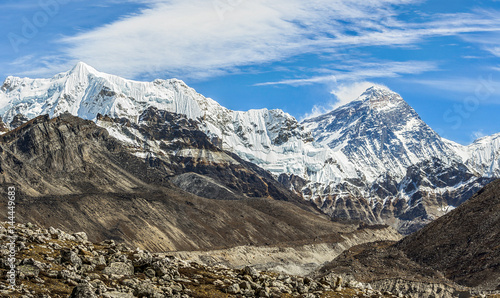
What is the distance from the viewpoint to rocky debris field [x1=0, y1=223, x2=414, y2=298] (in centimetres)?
4147

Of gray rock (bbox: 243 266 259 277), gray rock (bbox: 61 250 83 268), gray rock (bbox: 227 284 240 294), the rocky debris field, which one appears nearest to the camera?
the rocky debris field

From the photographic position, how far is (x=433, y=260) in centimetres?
18812

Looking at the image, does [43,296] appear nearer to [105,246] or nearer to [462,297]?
[105,246]

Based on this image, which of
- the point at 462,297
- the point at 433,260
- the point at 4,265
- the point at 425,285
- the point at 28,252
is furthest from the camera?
the point at 433,260

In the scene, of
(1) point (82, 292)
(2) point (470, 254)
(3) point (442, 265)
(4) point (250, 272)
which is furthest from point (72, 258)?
(2) point (470, 254)

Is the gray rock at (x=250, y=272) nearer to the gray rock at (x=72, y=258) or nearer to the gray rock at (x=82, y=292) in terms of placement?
the gray rock at (x=72, y=258)

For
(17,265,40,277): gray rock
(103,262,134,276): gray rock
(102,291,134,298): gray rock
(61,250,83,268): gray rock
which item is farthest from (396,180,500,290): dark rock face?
(17,265,40,277): gray rock

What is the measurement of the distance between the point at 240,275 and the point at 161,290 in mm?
11112

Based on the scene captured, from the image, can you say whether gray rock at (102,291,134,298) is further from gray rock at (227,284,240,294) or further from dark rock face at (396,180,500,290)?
dark rock face at (396,180,500,290)

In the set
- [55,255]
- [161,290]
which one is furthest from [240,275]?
[55,255]

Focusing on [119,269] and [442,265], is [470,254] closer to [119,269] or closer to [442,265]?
[442,265]

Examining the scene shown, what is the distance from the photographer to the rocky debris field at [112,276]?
136ft

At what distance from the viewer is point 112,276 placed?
149ft

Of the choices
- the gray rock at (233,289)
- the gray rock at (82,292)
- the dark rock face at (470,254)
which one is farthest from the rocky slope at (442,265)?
the gray rock at (82,292)
